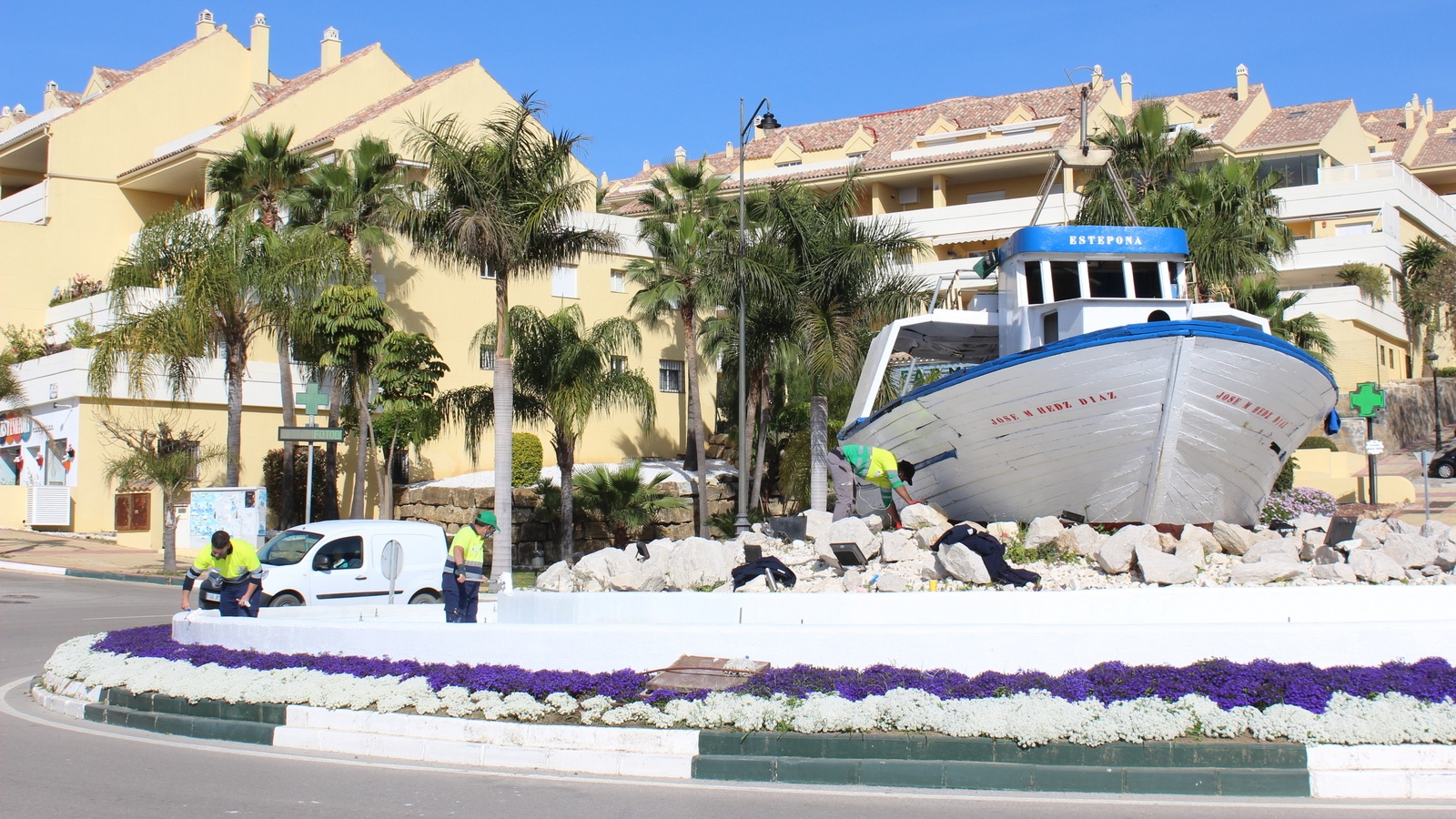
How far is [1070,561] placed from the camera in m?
13.8

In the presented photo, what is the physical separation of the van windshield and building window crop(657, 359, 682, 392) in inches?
895

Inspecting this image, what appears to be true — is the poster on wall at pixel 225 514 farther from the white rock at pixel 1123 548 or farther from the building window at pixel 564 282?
the white rock at pixel 1123 548

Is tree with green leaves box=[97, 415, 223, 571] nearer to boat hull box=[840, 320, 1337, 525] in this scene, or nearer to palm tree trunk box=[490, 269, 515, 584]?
palm tree trunk box=[490, 269, 515, 584]

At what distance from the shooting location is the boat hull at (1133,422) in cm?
1366

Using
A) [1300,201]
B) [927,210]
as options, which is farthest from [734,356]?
[1300,201]

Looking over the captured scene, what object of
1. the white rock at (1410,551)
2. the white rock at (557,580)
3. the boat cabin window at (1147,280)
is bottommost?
the white rock at (557,580)

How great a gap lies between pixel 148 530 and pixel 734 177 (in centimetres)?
3002

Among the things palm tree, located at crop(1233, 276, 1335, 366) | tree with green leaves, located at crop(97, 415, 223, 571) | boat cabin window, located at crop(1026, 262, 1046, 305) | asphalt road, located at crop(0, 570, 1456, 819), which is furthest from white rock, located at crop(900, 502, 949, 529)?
palm tree, located at crop(1233, 276, 1335, 366)

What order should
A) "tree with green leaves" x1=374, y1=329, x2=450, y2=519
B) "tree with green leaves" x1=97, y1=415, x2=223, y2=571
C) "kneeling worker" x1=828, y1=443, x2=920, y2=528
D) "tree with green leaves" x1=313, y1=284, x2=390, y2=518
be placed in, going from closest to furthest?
"kneeling worker" x1=828, y1=443, x2=920, y2=528 < "tree with green leaves" x1=97, y1=415, x2=223, y2=571 < "tree with green leaves" x1=313, y1=284, x2=390, y2=518 < "tree with green leaves" x1=374, y1=329, x2=450, y2=519

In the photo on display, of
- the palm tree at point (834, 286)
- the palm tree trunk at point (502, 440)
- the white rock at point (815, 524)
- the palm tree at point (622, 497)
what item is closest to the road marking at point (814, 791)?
the white rock at point (815, 524)

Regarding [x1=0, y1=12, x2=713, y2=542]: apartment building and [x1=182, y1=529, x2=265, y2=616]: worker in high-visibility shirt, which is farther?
[x1=0, y1=12, x2=713, y2=542]: apartment building

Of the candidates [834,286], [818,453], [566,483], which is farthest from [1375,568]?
[566,483]

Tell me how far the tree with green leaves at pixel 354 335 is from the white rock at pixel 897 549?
15381mm

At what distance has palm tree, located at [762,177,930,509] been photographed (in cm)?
2614
